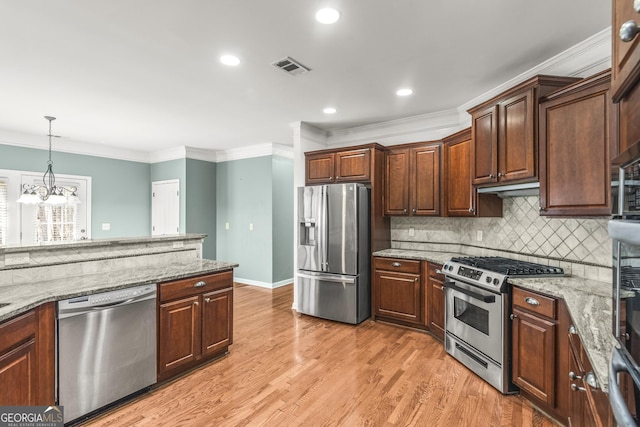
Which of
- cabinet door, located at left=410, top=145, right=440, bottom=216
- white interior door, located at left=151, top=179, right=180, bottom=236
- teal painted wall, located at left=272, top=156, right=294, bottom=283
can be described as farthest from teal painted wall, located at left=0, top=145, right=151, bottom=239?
cabinet door, located at left=410, top=145, right=440, bottom=216

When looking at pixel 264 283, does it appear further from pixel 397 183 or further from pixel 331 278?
pixel 397 183

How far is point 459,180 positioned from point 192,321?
3.03 meters

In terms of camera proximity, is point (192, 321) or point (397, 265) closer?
point (192, 321)

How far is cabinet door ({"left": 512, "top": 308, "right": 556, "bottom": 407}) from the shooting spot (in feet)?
6.75

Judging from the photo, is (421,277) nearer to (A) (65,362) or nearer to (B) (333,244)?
(B) (333,244)

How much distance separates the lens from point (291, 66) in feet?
8.86

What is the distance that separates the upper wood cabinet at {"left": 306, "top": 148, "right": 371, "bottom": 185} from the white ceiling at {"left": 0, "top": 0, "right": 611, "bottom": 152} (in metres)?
0.52

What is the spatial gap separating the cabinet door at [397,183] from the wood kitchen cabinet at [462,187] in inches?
19.1

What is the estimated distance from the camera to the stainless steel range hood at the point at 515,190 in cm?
258

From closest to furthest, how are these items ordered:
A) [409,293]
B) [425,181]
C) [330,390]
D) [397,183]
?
[330,390], [409,293], [425,181], [397,183]

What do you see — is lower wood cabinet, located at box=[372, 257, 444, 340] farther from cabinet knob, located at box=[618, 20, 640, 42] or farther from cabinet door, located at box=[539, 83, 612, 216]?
cabinet knob, located at box=[618, 20, 640, 42]

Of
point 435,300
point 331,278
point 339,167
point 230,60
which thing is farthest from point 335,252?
point 230,60

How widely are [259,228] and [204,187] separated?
1558mm

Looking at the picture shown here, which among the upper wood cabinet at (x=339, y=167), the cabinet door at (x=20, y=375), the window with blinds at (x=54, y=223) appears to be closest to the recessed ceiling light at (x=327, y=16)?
the upper wood cabinet at (x=339, y=167)
